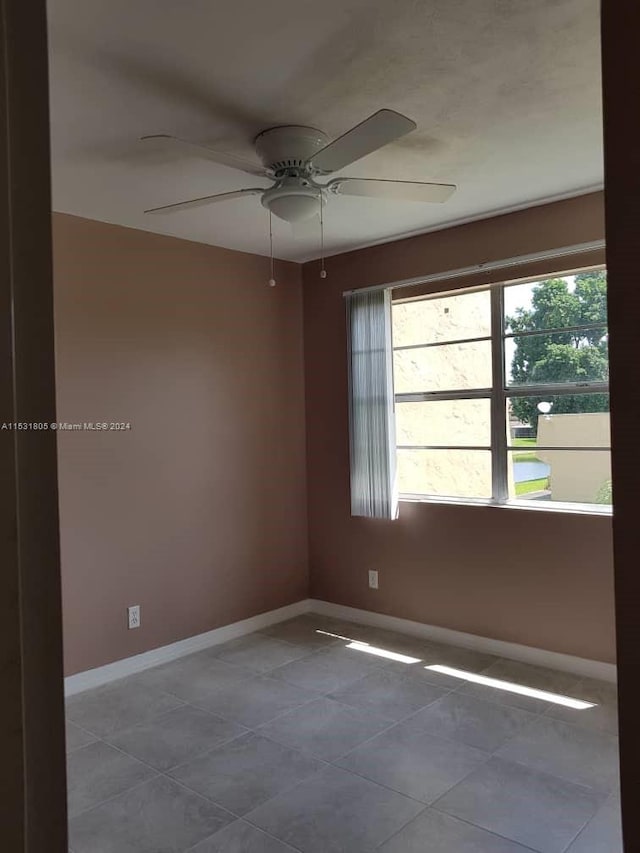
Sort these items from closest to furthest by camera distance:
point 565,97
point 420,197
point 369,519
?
point 565,97, point 420,197, point 369,519

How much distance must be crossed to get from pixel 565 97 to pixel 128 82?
5.03 ft

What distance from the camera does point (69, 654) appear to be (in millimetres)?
3443

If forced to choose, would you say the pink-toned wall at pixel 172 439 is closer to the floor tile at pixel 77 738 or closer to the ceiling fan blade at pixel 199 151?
the floor tile at pixel 77 738

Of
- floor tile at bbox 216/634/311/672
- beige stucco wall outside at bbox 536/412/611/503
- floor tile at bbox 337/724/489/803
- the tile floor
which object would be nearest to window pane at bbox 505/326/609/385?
beige stucco wall outside at bbox 536/412/611/503

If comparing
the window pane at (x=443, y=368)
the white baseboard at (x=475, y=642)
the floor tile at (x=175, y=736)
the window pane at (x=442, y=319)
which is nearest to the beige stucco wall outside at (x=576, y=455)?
the window pane at (x=443, y=368)

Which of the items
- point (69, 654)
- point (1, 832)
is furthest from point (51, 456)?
point (69, 654)

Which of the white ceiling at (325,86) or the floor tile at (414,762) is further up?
the white ceiling at (325,86)

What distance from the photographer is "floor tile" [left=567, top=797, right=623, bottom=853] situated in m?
2.09

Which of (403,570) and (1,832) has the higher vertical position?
(1,832)

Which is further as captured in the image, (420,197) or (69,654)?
(69,654)

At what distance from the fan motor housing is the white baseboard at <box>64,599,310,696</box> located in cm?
279

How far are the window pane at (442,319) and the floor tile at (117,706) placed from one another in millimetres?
2619

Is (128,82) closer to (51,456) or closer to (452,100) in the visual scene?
(452,100)

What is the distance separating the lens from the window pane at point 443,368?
3945 mm
